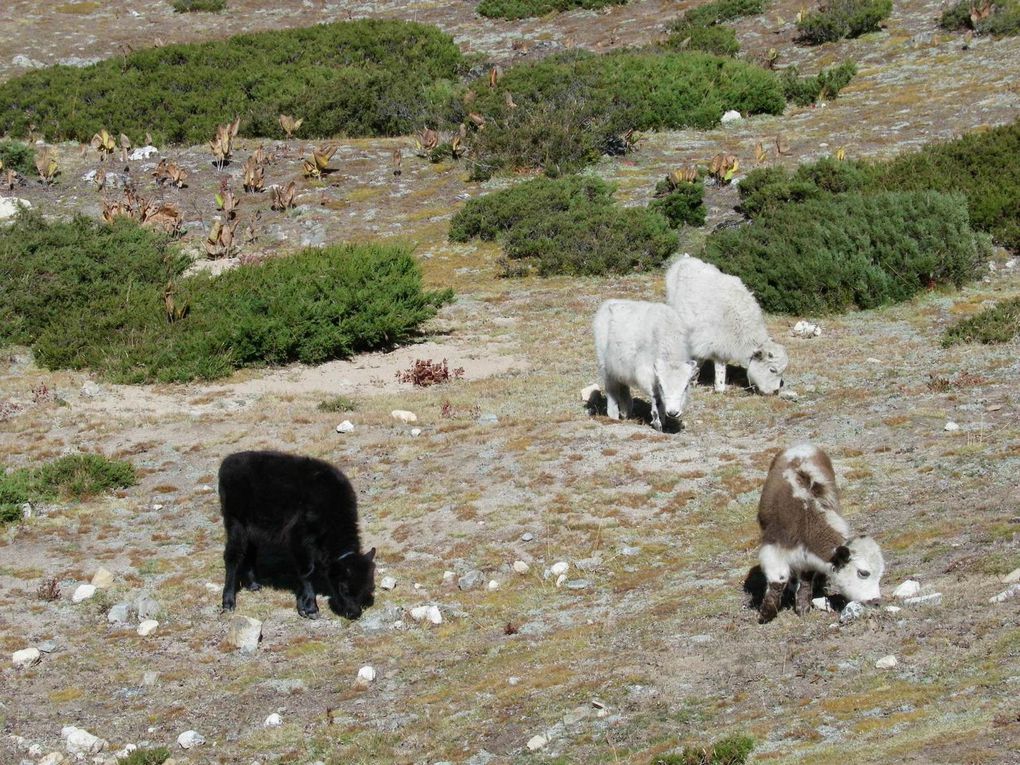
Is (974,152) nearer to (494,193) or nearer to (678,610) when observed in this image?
(494,193)

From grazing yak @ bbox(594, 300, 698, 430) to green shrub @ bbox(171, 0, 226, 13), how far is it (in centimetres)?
3807

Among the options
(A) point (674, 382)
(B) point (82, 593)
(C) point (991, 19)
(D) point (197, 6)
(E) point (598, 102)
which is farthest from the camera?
(D) point (197, 6)

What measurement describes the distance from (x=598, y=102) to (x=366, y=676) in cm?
2369

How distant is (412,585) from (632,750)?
3.98 metres

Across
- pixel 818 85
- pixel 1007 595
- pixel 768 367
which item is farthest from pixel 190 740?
pixel 818 85

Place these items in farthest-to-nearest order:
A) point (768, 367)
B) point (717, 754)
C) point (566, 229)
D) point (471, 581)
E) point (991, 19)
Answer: point (991, 19) < point (566, 229) < point (768, 367) < point (471, 581) < point (717, 754)

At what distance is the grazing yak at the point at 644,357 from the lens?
514 inches

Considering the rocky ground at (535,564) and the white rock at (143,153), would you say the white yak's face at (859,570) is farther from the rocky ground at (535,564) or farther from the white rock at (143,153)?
the white rock at (143,153)

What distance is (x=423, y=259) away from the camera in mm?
24562

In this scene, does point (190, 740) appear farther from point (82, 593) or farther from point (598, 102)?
point (598, 102)

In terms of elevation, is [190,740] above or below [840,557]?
below

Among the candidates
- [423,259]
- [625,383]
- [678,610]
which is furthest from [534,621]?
[423,259]

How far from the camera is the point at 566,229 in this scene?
77.5 ft

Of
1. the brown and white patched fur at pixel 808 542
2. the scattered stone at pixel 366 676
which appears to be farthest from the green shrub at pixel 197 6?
the brown and white patched fur at pixel 808 542
